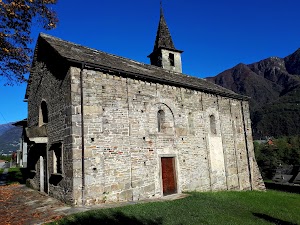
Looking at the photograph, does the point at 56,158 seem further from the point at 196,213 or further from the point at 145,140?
the point at 196,213

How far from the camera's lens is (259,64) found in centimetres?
17975

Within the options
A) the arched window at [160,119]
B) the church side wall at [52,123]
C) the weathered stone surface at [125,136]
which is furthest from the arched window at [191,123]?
the church side wall at [52,123]

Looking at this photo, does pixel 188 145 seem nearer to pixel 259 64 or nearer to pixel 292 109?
pixel 292 109

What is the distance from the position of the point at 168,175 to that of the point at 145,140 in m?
2.50

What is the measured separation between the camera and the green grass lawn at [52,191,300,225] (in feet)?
26.7

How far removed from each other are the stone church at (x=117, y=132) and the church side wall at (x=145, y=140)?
0.04 m

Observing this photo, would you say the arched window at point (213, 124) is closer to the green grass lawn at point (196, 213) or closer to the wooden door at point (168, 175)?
the wooden door at point (168, 175)

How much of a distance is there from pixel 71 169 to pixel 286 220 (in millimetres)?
9270

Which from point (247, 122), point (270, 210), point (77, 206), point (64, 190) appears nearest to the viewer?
point (77, 206)

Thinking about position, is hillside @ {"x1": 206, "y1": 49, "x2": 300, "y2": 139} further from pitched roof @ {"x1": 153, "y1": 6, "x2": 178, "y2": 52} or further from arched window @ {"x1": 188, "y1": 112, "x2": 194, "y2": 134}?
arched window @ {"x1": 188, "y1": 112, "x2": 194, "y2": 134}

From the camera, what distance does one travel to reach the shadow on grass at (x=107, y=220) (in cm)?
769

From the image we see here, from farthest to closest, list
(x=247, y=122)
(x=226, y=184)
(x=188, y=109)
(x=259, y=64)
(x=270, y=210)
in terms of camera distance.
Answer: (x=259, y=64) < (x=247, y=122) < (x=226, y=184) < (x=188, y=109) < (x=270, y=210)

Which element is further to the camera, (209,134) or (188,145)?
(209,134)

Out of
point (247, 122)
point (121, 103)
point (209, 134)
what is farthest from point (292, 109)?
point (121, 103)
